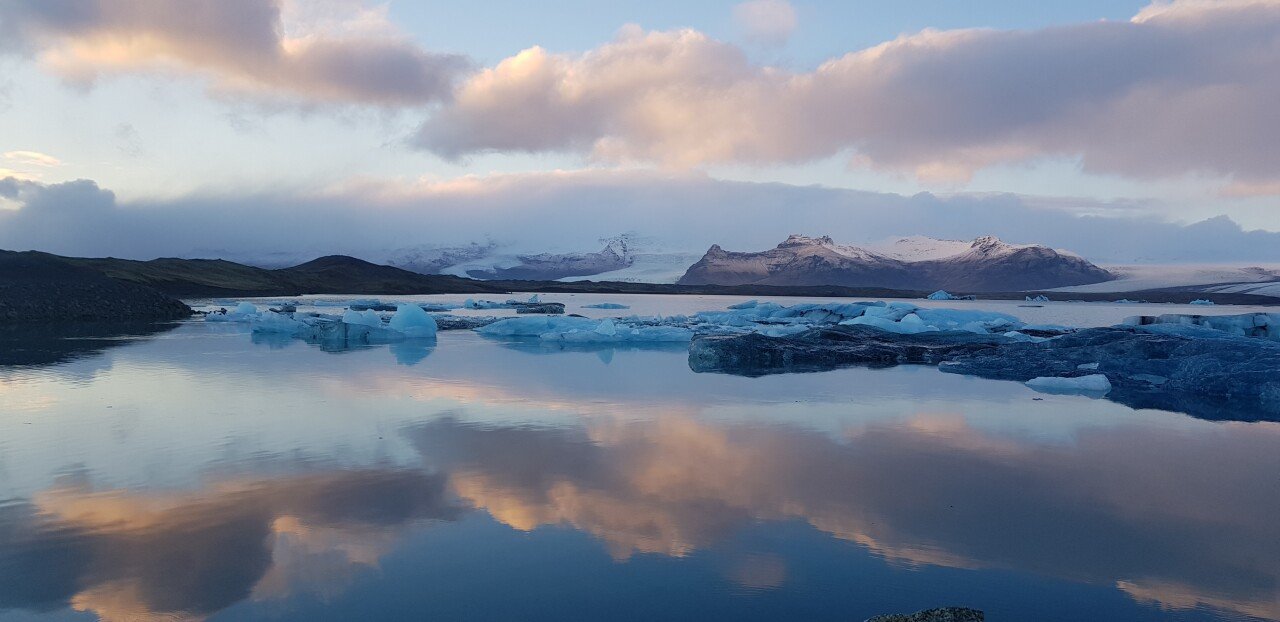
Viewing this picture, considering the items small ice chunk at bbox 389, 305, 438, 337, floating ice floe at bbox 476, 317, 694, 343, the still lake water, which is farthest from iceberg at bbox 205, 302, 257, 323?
the still lake water

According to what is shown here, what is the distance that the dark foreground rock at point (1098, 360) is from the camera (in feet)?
33.4

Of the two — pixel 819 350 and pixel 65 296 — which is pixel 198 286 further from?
pixel 819 350

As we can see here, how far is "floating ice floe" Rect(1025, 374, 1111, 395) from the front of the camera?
10.8 m

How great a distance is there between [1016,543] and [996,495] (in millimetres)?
1010

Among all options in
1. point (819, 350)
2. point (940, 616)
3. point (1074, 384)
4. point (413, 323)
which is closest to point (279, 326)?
point (413, 323)

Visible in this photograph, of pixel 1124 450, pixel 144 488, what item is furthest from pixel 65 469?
pixel 1124 450

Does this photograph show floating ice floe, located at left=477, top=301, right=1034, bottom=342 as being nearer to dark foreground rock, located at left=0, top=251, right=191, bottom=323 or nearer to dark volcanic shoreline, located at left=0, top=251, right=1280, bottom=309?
dark foreground rock, located at left=0, top=251, right=191, bottom=323

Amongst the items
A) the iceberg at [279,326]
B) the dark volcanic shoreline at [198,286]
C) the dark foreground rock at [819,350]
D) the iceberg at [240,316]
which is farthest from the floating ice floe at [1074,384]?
the dark volcanic shoreline at [198,286]

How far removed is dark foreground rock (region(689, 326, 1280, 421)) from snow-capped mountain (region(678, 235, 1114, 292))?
443 ft

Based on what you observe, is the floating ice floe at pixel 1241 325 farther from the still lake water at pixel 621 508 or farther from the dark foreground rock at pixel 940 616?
the dark foreground rock at pixel 940 616

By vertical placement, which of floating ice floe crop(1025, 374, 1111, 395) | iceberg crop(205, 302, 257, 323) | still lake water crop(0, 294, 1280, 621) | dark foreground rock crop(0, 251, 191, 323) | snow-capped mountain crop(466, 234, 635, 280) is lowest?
floating ice floe crop(1025, 374, 1111, 395)

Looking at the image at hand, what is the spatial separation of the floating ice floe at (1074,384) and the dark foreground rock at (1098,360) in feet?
0.72

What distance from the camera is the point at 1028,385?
11.2m

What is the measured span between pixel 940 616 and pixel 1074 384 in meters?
9.24
